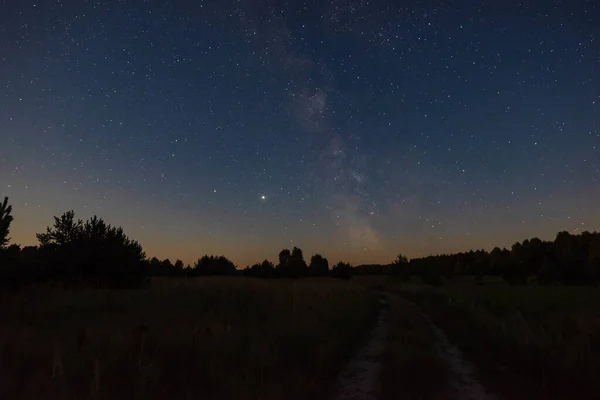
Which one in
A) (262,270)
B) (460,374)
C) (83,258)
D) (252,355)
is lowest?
(460,374)

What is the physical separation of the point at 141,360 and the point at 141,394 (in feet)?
4.65

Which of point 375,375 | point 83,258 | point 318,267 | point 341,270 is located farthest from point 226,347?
point 318,267

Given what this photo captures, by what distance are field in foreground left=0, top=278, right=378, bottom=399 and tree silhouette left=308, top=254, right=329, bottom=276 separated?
77.4 metres

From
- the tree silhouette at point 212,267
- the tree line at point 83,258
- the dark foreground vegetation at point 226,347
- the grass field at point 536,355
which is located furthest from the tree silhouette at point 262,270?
the grass field at point 536,355

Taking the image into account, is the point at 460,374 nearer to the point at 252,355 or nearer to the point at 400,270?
the point at 252,355

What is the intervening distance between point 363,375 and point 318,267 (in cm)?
8858

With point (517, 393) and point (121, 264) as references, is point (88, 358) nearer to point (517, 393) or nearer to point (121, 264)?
point (517, 393)

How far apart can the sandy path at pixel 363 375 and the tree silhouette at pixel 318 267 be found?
78519 mm

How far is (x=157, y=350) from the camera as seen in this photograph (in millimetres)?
8961

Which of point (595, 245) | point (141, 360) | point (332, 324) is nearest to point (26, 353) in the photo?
point (141, 360)

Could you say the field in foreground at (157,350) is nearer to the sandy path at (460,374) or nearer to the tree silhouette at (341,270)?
the sandy path at (460,374)

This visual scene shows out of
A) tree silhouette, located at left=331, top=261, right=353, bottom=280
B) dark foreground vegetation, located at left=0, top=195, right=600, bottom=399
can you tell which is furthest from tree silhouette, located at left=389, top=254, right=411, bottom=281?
dark foreground vegetation, located at left=0, top=195, right=600, bottom=399

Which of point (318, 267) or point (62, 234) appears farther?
point (318, 267)

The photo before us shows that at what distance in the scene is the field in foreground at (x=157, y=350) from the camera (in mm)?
6941
